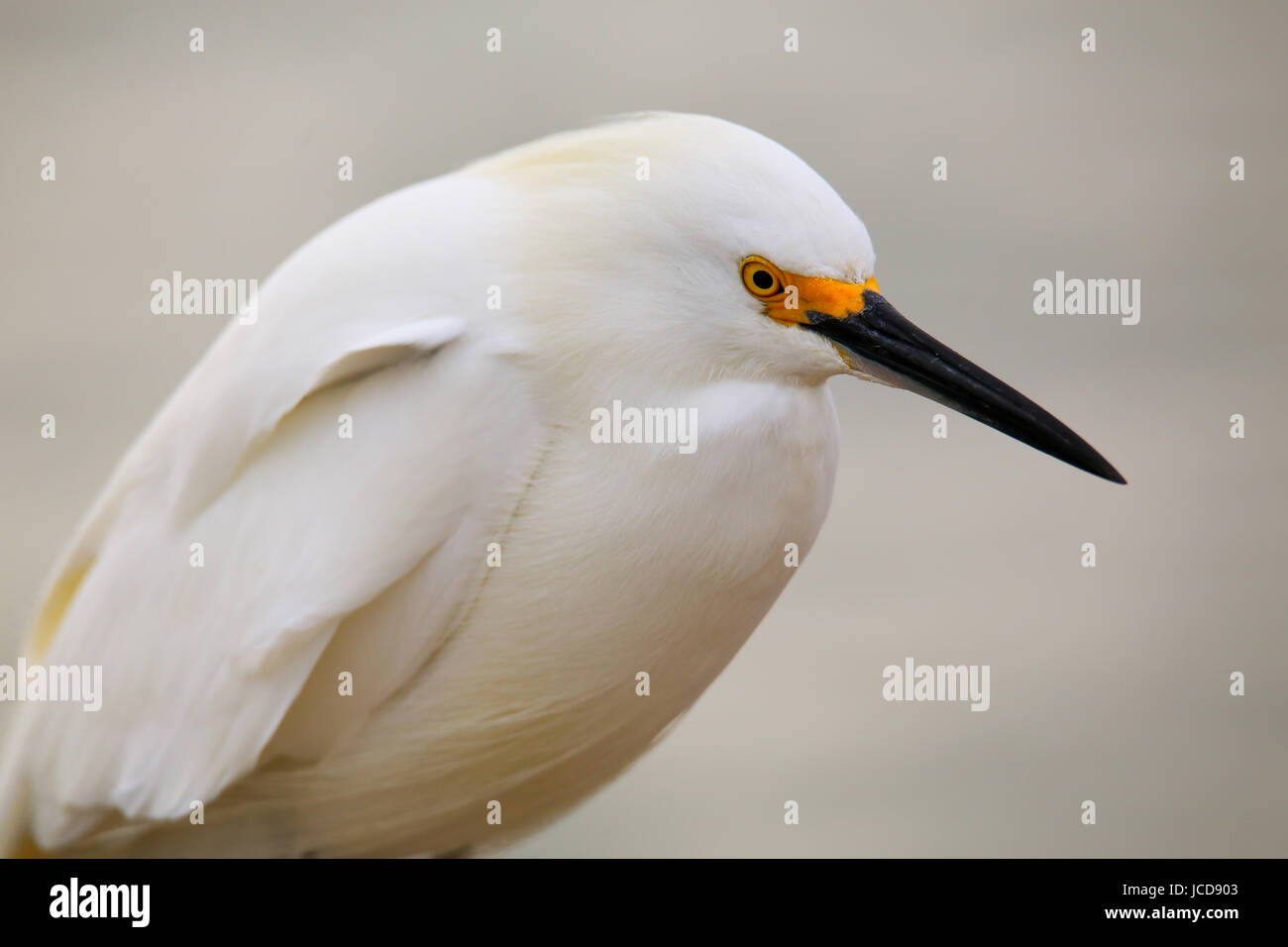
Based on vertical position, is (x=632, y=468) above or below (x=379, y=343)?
below

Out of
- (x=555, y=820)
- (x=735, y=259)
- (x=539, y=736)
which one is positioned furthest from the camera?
(x=555, y=820)

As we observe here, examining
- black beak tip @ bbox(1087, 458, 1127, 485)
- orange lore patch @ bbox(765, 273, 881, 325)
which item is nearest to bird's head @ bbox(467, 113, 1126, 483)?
orange lore patch @ bbox(765, 273, 881, 325)

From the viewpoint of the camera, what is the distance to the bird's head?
0.96 m

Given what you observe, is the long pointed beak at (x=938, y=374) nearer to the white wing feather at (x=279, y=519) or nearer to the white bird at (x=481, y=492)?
the white bird at (x=481, y=492)

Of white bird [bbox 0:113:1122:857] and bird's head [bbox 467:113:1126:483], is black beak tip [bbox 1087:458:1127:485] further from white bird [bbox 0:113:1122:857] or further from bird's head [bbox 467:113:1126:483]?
bird's head [bbox 467:113:1126:483]

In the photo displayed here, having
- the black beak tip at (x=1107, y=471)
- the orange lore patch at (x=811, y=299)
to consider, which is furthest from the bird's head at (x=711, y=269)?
the black beak tip at (x=1107, y=471)

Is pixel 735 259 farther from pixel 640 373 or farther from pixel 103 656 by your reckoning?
pixel 103 656

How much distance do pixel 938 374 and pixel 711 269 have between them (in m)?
0.22

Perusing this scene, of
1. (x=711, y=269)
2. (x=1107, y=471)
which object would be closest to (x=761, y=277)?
(x=711, y=269)

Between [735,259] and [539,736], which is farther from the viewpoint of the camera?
[539,736]

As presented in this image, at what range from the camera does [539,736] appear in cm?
109
